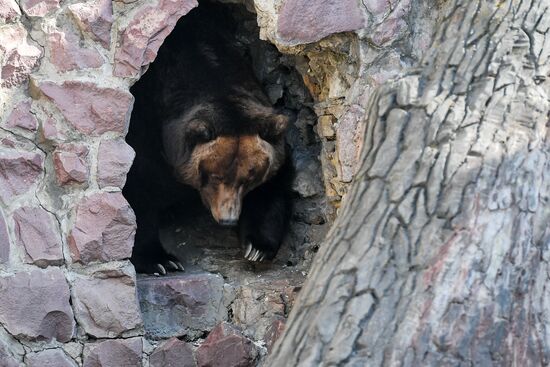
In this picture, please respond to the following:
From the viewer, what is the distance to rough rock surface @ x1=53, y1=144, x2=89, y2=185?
484 centimetres

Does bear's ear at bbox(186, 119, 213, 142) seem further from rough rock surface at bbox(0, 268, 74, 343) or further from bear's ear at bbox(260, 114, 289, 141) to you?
rough rock surface at bbox(0, 268, 74, 343)

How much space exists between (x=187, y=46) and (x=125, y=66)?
1396mm

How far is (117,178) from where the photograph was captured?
4.96m

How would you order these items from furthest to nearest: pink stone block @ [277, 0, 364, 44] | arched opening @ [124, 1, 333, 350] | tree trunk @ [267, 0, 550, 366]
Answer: arched opening @ [124, 1, 333, 350], pink stone block @ [277, 0, 364, 44], tree trunk @ [267, 0, 550, 366]

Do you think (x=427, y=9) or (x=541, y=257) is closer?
(x=541, y=257)

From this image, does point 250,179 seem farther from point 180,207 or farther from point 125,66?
point 125,66

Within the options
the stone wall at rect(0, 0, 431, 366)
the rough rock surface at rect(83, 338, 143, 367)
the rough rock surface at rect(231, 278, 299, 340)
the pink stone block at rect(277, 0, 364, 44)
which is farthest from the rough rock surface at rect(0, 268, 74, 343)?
the pink stone block at rect(277, 0, 364, 44)

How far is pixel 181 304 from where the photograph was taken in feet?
18.6

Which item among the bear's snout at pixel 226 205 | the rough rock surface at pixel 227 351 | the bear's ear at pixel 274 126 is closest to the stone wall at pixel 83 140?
the rough rock surface at pixel 227 351

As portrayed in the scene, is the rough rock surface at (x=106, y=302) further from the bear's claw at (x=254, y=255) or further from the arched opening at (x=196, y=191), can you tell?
the bear's claw at (x=254, y=255)

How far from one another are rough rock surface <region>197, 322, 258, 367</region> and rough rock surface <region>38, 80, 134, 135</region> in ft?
4.01

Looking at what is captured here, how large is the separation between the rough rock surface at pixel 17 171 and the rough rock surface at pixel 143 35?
556mm

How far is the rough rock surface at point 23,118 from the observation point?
15.6ft

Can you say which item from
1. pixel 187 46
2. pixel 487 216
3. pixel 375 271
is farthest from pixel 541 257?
pixel 187 46
